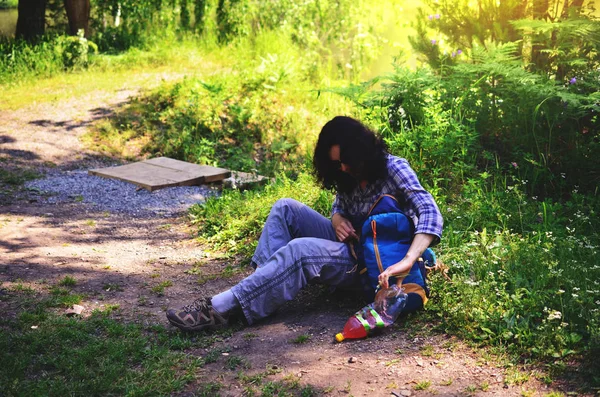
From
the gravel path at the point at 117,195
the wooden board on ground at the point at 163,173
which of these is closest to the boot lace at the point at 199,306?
the gravel path at the point at 117,195

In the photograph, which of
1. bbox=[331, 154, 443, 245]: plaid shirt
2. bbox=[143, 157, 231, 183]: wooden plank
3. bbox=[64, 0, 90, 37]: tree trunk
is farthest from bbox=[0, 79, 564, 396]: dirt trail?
bbox=[64, 0, 90, 37]: tree trunk

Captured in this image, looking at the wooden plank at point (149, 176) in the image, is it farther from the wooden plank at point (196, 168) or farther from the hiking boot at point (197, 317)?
the hiking boot at point (197, 317)

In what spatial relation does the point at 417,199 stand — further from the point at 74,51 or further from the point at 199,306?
the point at 74,51

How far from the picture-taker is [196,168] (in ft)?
26.9

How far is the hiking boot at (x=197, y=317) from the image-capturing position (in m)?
3.89

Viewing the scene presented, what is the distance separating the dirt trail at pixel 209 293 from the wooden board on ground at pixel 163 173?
853 millimetres

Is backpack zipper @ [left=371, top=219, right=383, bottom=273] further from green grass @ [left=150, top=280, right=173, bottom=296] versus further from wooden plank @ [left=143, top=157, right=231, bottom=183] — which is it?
wooden plank @ [left=143, top=157, right=231, bottom=183]

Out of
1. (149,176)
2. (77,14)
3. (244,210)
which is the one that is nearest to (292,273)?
(244,210)

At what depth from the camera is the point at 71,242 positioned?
231 inches

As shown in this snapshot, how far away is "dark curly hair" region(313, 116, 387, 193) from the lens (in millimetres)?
3908

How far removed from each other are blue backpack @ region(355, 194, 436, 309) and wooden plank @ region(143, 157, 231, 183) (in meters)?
4.27

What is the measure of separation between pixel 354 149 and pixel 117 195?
422 cm

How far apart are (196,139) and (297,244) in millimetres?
5511

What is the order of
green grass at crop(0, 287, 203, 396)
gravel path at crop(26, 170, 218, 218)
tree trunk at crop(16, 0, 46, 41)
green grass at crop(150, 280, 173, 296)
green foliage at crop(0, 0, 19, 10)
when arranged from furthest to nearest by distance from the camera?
green foliage at crop(0, 0, 19, 10) < tree trunk at crop(16, 0, 46, 41) < gravel path at crop(26, 170, 218, 218) < green grass at crop(150, 280, 173, 296) < green grass at crop(0, 287, 203, 396)
